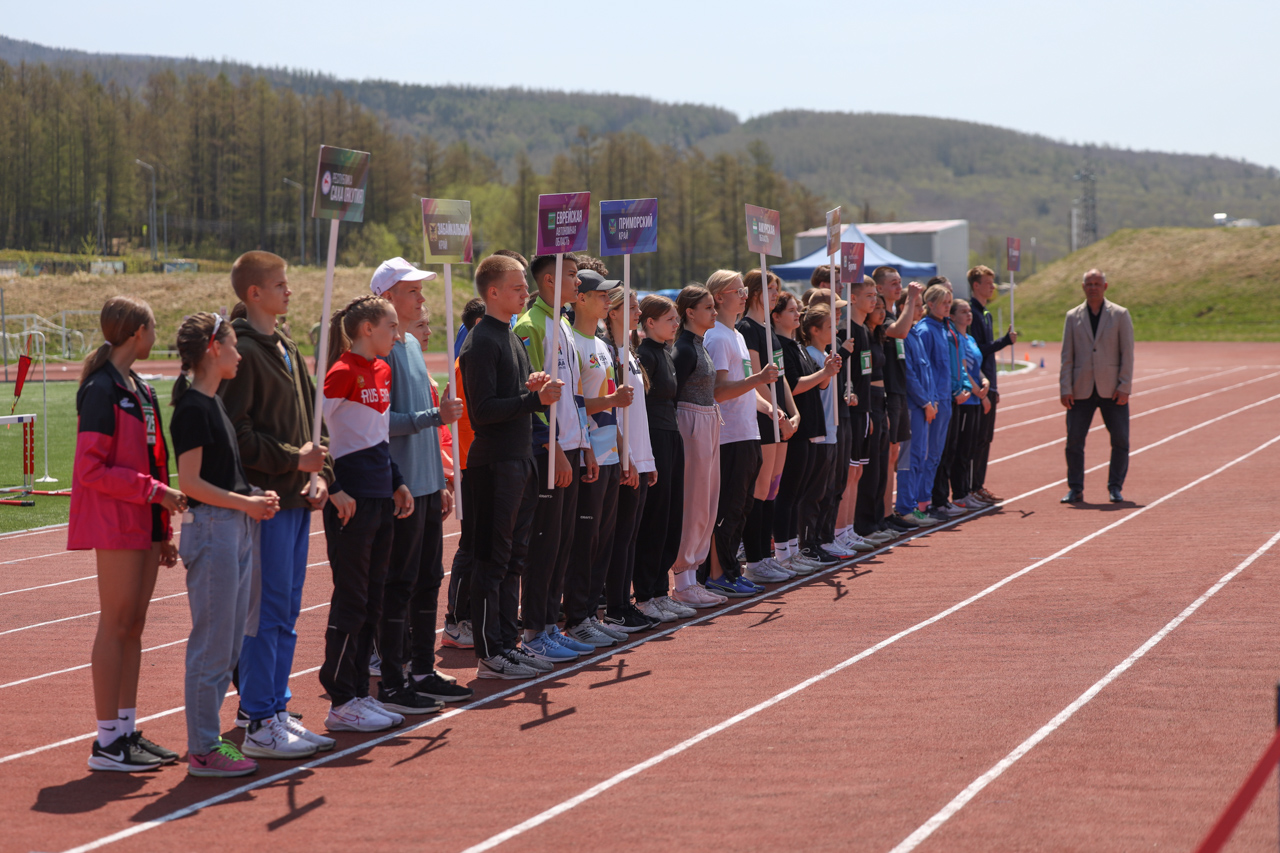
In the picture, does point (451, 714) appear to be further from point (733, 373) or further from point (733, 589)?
point (733, 373)

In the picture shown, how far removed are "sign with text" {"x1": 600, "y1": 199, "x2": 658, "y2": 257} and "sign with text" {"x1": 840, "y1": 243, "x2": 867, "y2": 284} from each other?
3.13 metres

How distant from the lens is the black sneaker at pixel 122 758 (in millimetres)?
5227

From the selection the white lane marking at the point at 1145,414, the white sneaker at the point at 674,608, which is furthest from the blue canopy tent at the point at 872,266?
the white sneaker at the point at 674,608

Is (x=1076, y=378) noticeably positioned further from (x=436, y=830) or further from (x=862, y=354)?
(x=436, y=830)

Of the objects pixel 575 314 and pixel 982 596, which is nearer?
pixel 575 314

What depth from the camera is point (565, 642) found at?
7328 mm

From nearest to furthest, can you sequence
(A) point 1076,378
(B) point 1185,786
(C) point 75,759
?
(B) point 1185,786 < (C) point 75,759 < (A) point 1076,378

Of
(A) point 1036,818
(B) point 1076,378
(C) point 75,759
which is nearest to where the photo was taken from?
(A) point 1036,818

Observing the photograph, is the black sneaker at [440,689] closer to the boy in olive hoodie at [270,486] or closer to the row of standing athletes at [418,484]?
the row of standing athletes at [418,484]

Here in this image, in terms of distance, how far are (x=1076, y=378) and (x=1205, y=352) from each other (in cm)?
3681

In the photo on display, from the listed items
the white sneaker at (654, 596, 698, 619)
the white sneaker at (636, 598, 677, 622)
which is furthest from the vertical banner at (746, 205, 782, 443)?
the white sneaker at (636, 598, 677, 622)

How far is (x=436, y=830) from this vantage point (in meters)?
4.48

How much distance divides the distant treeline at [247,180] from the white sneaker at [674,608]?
9278 cm

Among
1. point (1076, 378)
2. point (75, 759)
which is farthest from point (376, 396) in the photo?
point (1076, 378)
